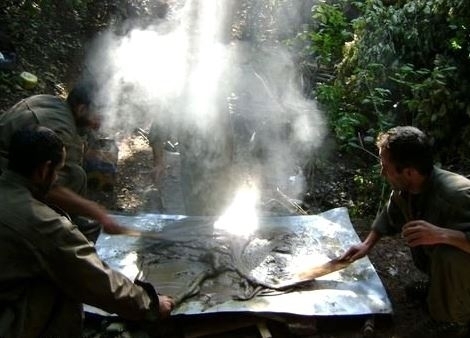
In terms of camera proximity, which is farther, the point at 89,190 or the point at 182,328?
the point at 89,190

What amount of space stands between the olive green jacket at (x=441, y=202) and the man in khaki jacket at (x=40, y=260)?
1.97m

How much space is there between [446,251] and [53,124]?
2771 mm

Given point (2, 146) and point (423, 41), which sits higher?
point (423, 41)

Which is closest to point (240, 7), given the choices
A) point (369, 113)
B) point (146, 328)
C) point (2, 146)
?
point (369, 113)

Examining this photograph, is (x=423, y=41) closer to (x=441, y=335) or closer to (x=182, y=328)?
(x=441, y=335)

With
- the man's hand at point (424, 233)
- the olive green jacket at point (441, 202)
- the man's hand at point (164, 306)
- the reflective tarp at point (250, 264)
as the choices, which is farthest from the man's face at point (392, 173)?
the man's hand at point (164, 306)

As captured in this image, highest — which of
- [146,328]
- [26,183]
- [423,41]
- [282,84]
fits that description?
[423,41]

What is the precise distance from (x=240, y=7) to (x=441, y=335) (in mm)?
8829

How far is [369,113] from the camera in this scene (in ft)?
23.0

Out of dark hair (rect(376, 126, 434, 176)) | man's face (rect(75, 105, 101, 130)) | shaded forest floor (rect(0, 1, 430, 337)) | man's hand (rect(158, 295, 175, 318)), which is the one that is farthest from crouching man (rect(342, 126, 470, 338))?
man's face (rect(75, 105, 101, 130))

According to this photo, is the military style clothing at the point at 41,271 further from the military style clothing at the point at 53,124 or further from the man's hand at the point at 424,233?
the man's hand at the point at 424,233

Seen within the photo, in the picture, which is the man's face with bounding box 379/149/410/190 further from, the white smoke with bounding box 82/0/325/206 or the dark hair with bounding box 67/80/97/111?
the white smoke with bounding box 82/0/325/206

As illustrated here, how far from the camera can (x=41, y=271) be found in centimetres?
233

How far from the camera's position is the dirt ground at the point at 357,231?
331 cm
